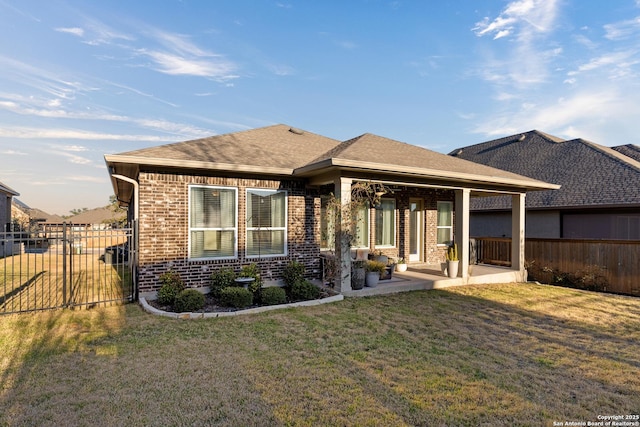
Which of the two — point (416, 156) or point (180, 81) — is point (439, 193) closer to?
point (416, 156)

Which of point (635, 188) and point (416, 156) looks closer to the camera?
point (416, 156)

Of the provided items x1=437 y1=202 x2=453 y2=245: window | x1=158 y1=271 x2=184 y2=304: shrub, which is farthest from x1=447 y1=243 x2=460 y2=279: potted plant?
x1=158 y1=271 x2=184 y2=304: shrub

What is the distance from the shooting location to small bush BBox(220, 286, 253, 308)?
714 centimetres

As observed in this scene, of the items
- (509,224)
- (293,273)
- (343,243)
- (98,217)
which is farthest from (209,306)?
(98,217)

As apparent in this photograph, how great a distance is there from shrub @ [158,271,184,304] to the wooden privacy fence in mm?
11350

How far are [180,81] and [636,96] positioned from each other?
18.2 meters

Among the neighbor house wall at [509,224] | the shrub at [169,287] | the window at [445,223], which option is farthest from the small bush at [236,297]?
the neighbor house wall at [509,224]

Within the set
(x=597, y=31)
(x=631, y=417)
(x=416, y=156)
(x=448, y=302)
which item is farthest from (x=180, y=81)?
(x=631, y=417)

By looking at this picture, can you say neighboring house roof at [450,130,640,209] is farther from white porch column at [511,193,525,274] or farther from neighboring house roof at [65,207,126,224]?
neighboring house roof at [65,207,126,224]

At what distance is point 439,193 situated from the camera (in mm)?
13133

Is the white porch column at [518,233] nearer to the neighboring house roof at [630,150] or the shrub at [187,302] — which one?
the neighboring house roof at [630,150]

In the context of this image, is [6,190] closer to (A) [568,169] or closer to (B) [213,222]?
(B) [213,222]

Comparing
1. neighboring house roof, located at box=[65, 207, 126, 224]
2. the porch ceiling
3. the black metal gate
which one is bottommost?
the black metal gate

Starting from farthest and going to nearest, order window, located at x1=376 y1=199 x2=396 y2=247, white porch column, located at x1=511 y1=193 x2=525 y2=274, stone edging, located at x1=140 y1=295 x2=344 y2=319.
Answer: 1. window, located at x1=376 y1=199 x2=396 y2=247
2. white porch column, located at x1=511 y1=193 x2=525 y2=274
3. stone edging, located at x1=140 y1=295 x2=344 y2=319
